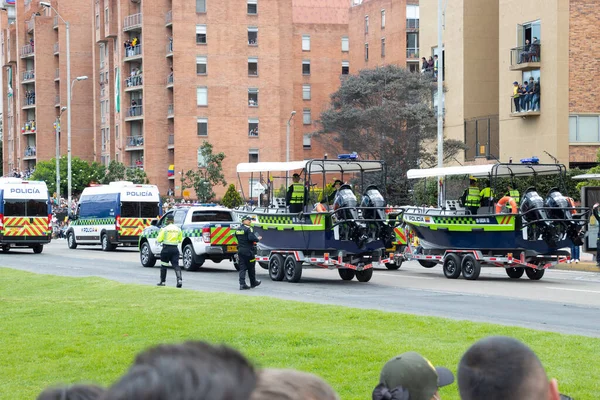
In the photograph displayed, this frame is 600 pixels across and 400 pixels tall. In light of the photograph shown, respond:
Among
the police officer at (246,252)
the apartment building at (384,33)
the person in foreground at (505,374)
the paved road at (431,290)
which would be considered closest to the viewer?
the person in foreground at (505,374)

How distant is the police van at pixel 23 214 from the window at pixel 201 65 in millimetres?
40993


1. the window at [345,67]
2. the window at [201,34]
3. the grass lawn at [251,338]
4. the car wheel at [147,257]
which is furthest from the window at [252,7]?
the grass lawn at [251,338]

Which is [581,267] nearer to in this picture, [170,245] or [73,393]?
[170,245]

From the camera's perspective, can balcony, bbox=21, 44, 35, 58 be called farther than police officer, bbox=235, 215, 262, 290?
Yes

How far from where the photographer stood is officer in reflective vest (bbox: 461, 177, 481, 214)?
26891 millimetres

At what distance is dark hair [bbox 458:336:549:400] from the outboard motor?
70.2 ft

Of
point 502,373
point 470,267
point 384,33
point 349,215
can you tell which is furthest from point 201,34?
point 502,373

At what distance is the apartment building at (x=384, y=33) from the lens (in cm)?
8400

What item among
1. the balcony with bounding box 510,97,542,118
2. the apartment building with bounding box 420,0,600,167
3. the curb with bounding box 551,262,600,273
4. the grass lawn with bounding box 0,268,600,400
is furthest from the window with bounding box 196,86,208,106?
the grass lawn with bounding box 0,268,600,400

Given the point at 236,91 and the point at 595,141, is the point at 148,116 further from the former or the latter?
the point at 595,141

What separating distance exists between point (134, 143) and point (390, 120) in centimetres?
2877

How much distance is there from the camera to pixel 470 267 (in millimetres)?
26250

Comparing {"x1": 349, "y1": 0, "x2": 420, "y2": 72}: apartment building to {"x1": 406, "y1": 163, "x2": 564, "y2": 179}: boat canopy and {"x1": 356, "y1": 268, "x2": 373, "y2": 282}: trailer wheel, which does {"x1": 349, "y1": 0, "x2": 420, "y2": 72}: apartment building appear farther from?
{"x1": 356, "y1": 268, "x2": 373, "y2": 282}: trailer wheel

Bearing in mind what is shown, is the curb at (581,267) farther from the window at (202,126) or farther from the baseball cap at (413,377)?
the window at (202,126)
